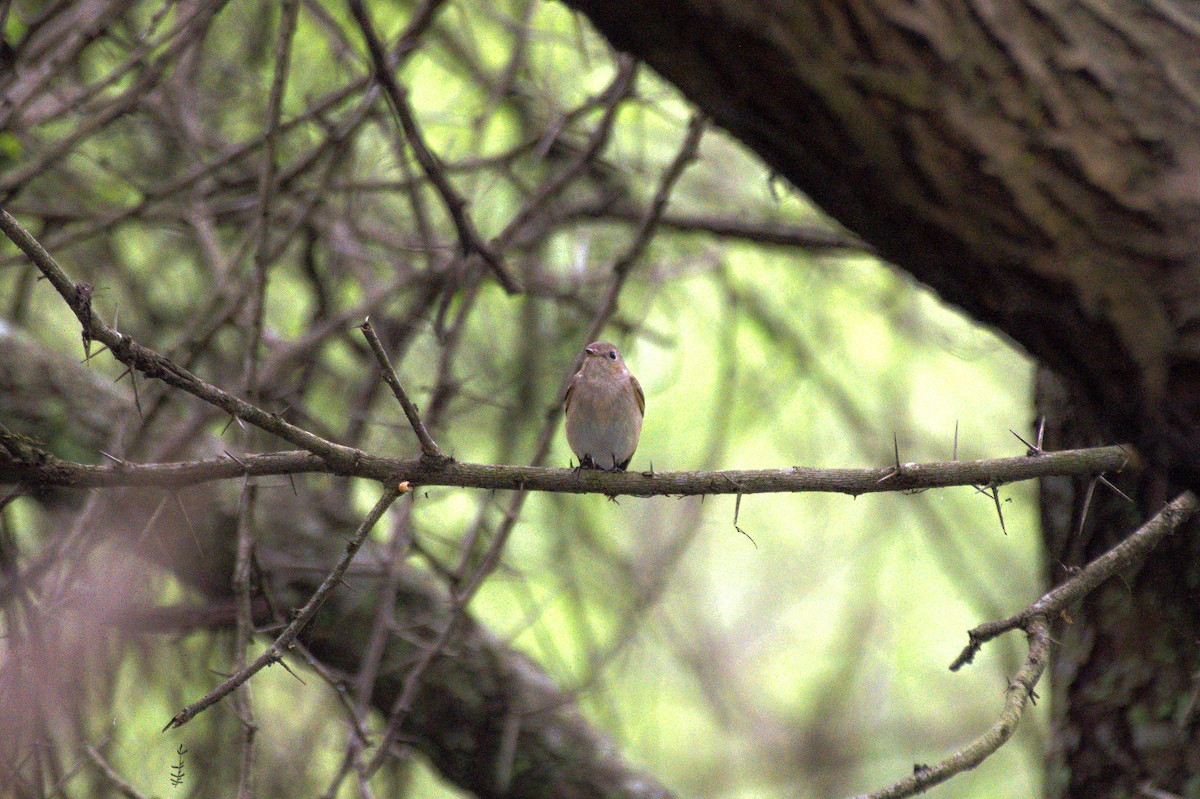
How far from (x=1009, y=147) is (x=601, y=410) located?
314cm

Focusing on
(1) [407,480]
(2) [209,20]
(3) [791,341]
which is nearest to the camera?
(1) [407,480]

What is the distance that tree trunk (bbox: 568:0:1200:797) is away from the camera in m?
1.89

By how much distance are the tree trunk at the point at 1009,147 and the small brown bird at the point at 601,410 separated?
2.95 m

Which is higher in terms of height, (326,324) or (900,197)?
(326,324)

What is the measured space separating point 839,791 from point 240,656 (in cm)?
559

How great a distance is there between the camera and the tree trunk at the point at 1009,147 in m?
1.89

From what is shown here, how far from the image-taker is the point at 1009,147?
194 centimetres

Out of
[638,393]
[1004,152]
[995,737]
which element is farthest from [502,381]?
[1004,152]

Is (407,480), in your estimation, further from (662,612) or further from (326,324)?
(662,612)

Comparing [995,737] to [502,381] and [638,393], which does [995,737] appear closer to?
[638,393]

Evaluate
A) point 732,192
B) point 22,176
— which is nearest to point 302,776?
point 22,176

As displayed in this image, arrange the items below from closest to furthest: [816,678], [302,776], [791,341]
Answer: [302,776] → [791,341] → [816,678]

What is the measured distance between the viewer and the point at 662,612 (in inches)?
254

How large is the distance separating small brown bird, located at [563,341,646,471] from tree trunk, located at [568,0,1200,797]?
2.95m
